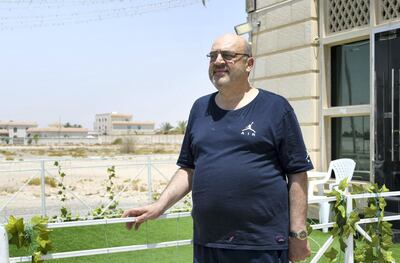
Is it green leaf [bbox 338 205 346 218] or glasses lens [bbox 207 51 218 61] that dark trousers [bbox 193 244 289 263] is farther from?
green leaf [bbox 338 205 346 218]

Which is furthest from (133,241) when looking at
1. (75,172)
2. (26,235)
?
(75,172)

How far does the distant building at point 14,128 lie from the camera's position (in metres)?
137

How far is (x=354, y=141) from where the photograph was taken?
25.8 feet

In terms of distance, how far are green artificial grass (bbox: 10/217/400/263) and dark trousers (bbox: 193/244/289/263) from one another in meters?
3.10

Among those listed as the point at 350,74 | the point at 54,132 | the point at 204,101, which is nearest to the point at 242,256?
the point at 204,101

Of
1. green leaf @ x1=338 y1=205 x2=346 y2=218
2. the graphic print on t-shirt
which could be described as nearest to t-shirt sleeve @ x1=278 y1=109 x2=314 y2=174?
the graphic print on t-shirt

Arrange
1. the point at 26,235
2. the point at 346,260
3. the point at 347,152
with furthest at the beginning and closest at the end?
the point at 347,152
the point at 346,260
the point at 26,235

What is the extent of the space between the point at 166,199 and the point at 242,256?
55cm

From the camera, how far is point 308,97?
8258 mm

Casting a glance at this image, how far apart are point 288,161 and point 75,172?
2965 cm

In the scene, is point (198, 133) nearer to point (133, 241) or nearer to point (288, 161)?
point (288, 161)

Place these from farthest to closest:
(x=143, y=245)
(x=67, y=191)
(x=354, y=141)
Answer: (x=67, y=191)
(x=354, y=141)
(x=143, y=245)

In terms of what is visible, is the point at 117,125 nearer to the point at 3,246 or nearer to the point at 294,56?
the point at 294,56

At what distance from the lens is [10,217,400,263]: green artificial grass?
5590 millimetres
